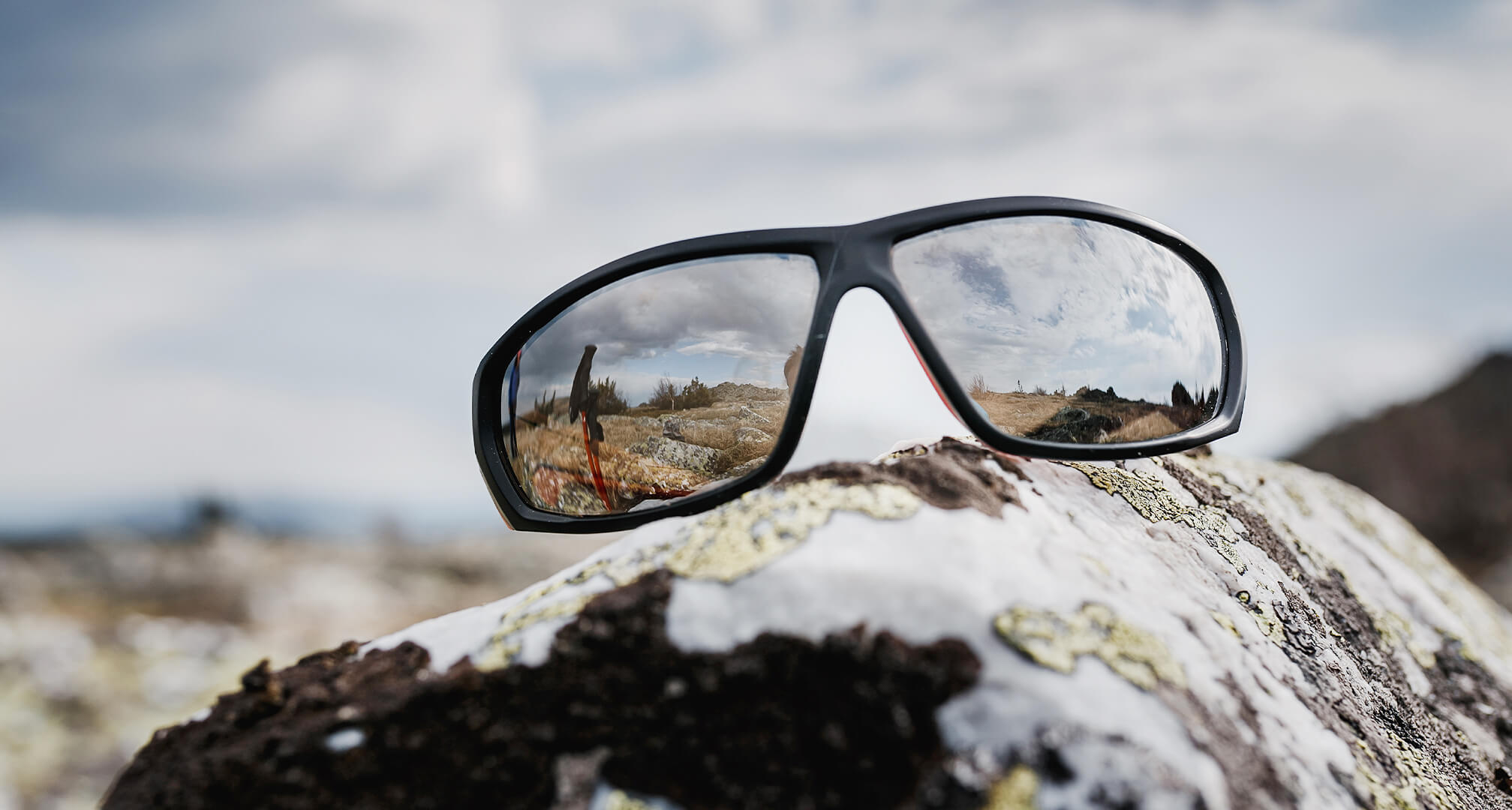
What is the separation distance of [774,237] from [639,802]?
3.89 ft

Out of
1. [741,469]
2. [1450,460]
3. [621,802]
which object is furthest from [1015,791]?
[1450,460]

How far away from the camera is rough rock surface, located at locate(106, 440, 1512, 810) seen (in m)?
0.78

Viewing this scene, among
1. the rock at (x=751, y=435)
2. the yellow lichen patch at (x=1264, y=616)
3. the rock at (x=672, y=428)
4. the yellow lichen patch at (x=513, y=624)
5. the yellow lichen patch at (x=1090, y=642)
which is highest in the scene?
the rock at (x=672, y=428)

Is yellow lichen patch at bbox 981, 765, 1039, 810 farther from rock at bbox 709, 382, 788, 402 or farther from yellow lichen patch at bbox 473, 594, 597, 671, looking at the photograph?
rock at bbox 709, 382, 788, 402

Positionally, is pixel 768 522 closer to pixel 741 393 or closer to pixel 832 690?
pixel 832 690

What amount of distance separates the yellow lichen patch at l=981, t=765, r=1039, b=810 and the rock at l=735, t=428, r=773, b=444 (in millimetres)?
959

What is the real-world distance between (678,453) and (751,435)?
178mm

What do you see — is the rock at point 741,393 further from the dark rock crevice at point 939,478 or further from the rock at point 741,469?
the dark rock crevice at point 939,478

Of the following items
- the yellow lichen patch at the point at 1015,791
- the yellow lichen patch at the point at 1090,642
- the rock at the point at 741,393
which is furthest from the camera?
the rock at the point at 741,393

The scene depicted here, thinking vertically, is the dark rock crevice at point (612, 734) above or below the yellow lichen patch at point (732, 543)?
below

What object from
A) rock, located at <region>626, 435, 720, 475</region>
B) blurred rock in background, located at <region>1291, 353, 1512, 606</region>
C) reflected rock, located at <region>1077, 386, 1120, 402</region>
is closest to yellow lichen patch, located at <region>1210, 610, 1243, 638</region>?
reflected rock, located at <region>1077, 386, 1120, 402</region>

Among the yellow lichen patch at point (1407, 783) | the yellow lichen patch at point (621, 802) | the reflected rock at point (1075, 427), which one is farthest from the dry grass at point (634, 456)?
the yellow lichen patch at point (1407, 783)

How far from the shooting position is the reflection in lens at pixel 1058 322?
1.61 metres

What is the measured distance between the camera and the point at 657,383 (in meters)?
1.72
